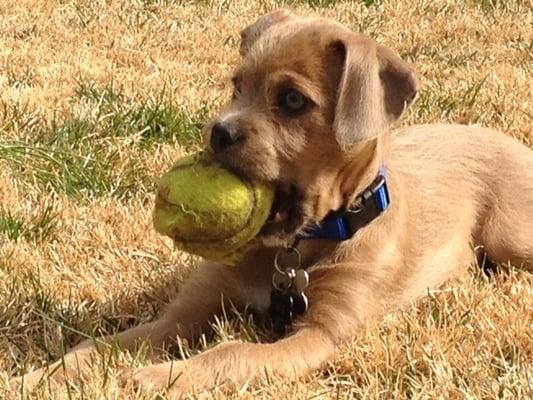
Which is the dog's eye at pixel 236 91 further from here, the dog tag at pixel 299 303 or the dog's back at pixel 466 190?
the dog's back at pixel 466 190

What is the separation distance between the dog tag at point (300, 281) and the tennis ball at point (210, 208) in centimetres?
24

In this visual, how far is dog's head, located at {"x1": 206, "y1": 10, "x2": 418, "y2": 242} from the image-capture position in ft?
10.4

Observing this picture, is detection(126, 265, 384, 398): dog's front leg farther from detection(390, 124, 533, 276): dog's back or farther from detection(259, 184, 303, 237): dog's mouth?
detection(390, 124, 533, 276): dog's back

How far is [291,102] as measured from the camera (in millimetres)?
3264

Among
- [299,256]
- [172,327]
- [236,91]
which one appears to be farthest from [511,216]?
[172,327]

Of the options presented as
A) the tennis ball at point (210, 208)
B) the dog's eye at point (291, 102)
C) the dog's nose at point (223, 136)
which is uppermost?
the dog's eye at point (291, 102)

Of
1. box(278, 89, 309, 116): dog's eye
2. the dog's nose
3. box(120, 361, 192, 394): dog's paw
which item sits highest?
box(278, 89, 309, 116): dog's eye

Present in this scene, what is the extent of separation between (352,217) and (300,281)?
27cm

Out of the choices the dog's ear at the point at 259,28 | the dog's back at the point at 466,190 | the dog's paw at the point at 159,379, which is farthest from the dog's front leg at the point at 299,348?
the dog's ear at the point at 259,28

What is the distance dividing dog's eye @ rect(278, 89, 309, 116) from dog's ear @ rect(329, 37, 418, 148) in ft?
0.37

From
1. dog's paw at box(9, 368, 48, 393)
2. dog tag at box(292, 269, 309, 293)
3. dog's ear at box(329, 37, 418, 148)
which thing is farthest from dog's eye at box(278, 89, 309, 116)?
dog's paw at box(9, 368, 48, 393)

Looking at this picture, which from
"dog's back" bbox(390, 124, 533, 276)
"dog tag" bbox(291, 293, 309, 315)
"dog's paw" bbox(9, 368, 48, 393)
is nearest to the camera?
"dog's paw" bbox(9, 368, 48, 393)

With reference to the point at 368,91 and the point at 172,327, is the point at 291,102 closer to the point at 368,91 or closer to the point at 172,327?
the point at 368,91

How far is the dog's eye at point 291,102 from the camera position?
10.7 ft
